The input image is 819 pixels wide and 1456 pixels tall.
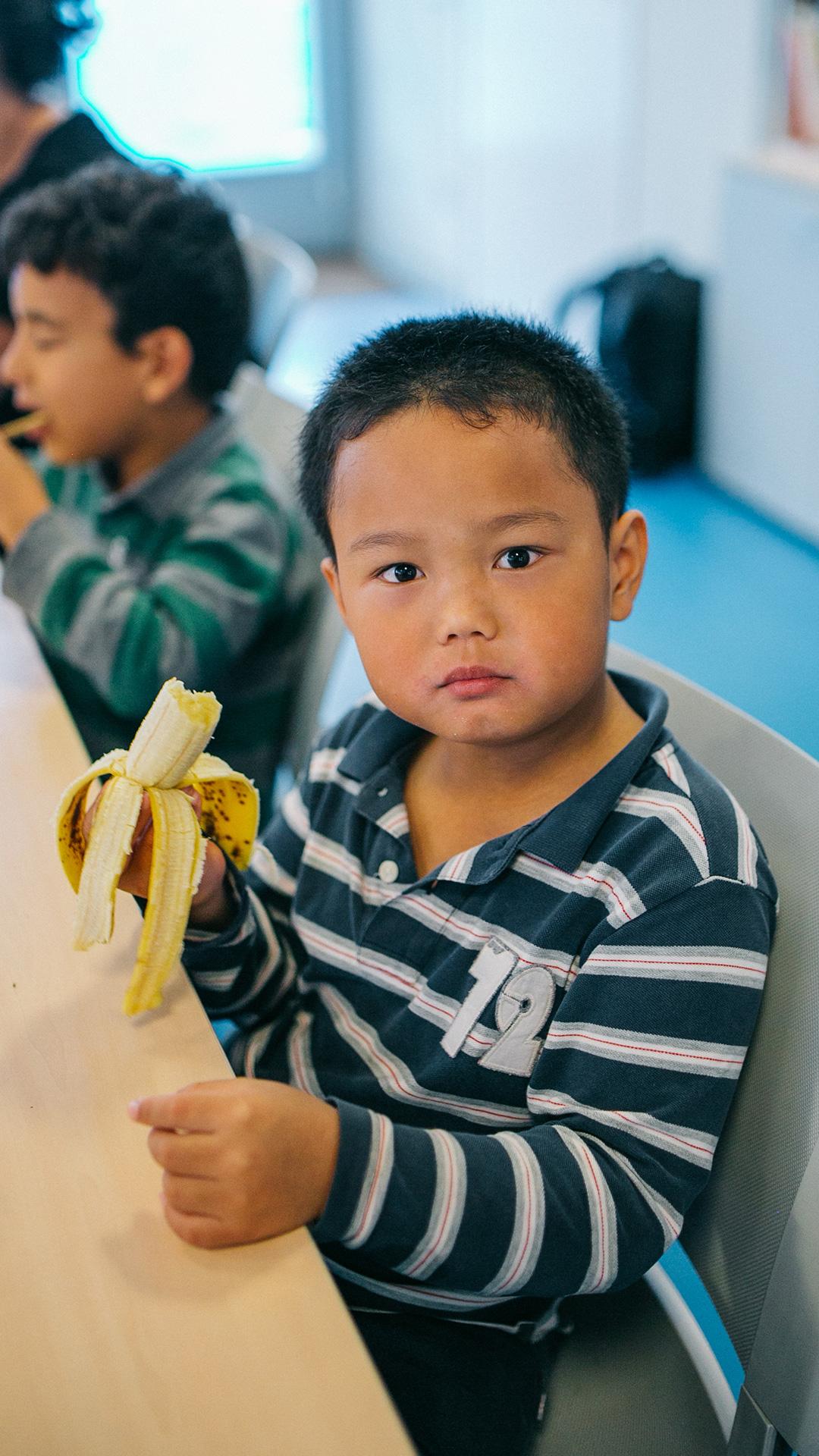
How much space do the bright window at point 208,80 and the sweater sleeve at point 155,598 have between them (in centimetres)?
389

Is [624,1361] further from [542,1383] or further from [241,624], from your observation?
[241,624]

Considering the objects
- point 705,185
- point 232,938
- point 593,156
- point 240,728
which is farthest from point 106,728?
point 593,156

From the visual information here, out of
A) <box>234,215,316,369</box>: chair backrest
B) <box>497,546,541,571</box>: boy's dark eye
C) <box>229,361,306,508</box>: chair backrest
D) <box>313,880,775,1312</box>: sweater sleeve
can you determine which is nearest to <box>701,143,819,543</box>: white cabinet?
<box>234,215,316,369</box>: chair backrest

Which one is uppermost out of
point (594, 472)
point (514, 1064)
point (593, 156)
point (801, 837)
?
point (594, 472)

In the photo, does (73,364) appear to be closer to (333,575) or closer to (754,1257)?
(333,575)

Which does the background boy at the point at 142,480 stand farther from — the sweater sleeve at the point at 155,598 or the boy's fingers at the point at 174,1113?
the boy's fingers at the point at 174,1113

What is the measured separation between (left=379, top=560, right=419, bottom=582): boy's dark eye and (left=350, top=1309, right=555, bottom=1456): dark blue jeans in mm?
404

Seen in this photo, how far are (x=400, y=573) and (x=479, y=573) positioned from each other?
0.18 feet

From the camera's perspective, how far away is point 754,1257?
670 millimetres

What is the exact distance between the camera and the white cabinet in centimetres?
275

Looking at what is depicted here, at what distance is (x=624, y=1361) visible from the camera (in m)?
0.77

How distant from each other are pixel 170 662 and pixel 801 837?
0.68 metres

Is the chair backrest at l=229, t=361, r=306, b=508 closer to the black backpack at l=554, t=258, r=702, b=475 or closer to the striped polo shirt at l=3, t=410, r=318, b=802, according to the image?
the striped polo shirt at l=3, t=410, r=318, b=802

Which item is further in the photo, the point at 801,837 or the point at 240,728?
the point at 240,728
